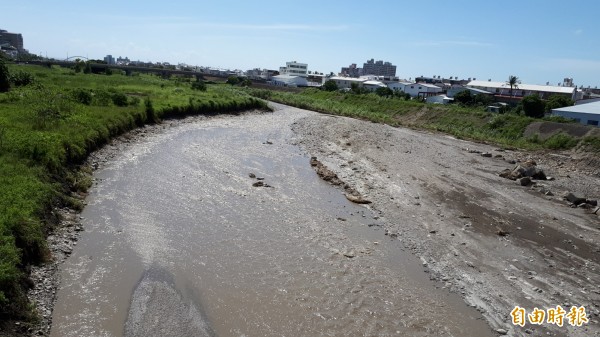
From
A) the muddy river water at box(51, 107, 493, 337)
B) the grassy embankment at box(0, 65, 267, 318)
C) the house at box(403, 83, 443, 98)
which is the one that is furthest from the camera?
the house at box(403, 83, 443, 98)

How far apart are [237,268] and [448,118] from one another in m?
61.1

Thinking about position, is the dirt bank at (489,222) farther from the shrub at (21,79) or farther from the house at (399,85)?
the house at (399,85)

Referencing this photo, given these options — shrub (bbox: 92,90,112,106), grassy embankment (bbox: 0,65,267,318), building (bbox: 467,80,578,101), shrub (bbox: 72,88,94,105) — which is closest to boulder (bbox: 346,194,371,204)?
grassy embankment (bbox: 0,65,267,318)

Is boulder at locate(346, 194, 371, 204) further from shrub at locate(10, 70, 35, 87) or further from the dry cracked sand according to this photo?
shrub at locate(10, 70, 35, 87)

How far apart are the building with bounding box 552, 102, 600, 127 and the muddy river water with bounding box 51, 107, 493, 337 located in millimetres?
46716

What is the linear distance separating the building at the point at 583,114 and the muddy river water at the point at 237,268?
46.7m

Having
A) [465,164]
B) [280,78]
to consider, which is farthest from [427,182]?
[280,78]

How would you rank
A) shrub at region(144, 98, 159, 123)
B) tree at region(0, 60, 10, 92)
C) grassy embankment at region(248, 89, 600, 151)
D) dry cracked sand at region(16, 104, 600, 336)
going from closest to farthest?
Result: dry cracked sand at region(16, 104, 600, 336), tree at region(0, 60, 10, 92), shrub at region(144, 98, 159, 123), grassy embankment at region(248, 89, 600, 151)

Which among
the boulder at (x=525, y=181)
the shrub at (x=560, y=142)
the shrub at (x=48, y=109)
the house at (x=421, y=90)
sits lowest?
the boulder at (x=525, y=181)

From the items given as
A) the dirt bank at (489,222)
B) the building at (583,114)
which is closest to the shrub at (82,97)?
the dirt bank at (489,222)

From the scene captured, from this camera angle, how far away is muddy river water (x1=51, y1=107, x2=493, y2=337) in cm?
1202

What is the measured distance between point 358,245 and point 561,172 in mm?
29257

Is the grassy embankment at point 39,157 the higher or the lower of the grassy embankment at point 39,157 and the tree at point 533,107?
the lower

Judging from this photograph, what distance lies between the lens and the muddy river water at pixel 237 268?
39.4 ft
